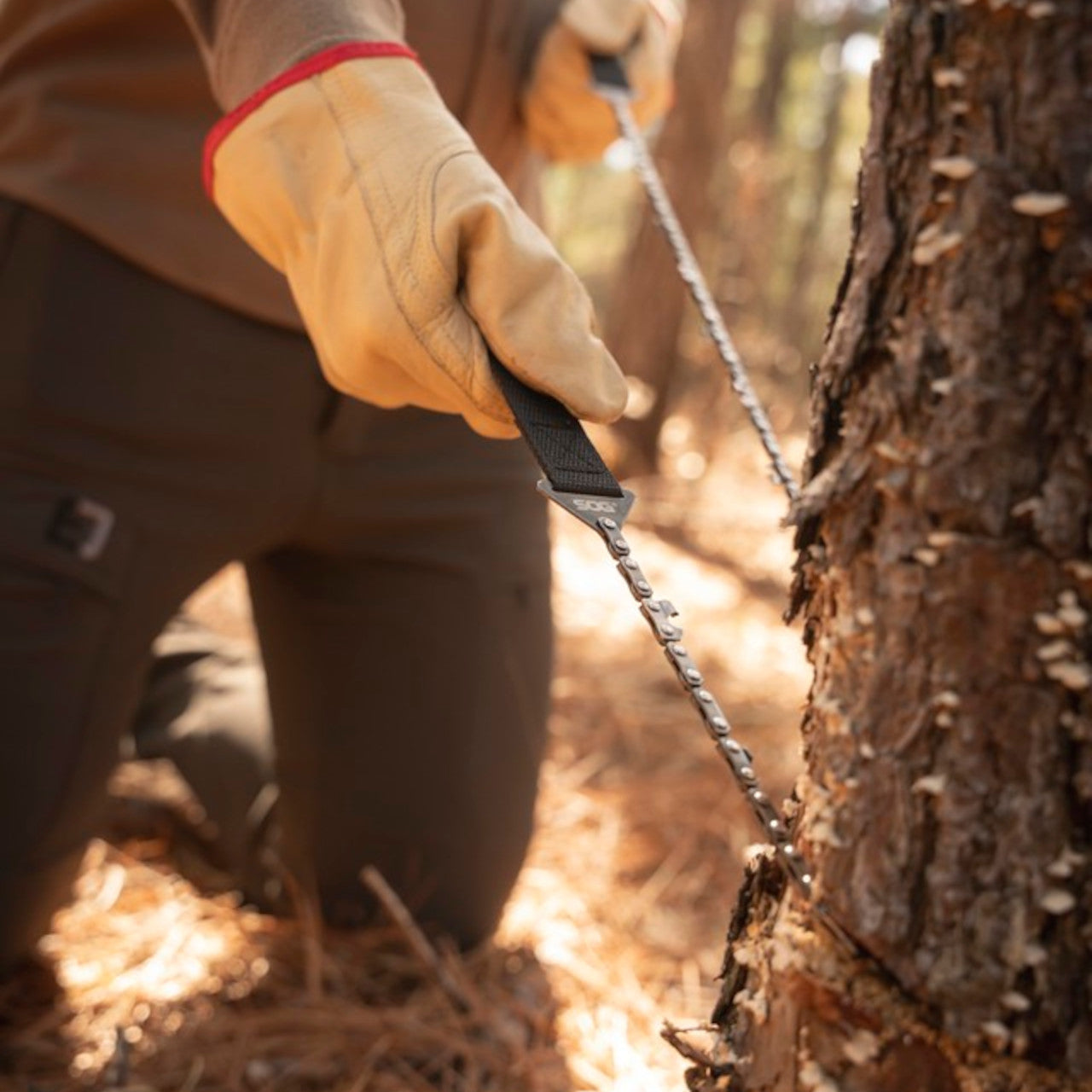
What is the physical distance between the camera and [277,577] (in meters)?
1.77

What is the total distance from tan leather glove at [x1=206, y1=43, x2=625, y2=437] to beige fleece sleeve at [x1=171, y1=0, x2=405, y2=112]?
2cm

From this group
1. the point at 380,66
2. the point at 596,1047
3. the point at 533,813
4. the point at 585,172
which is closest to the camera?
the point at 380,66

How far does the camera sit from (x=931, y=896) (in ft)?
2.70

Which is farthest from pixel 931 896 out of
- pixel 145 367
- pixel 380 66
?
pixel 145 367

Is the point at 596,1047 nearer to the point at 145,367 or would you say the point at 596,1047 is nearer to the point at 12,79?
the point at 145,367

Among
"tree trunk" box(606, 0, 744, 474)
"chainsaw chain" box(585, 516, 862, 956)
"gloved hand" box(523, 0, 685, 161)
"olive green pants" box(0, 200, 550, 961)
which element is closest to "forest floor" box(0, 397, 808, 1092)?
"olive green pants" box(0, 200, 550, 961)

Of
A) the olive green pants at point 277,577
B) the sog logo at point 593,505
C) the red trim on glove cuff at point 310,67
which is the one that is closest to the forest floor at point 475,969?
the olive green pants at point 277,577

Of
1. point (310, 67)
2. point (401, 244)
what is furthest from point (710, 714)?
point (310, 67)

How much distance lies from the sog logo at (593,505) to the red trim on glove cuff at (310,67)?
43 cm

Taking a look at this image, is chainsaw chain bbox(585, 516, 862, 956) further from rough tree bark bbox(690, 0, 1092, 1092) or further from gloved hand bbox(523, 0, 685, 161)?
gloved hand bbox(523, 0, 685, 161)

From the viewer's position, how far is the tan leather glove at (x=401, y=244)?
0.97 m

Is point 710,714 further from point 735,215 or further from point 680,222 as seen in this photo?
point 735,215

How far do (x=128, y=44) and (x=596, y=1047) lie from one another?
1.27m

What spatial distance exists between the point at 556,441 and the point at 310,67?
39 centimetres
